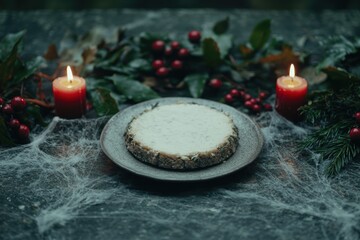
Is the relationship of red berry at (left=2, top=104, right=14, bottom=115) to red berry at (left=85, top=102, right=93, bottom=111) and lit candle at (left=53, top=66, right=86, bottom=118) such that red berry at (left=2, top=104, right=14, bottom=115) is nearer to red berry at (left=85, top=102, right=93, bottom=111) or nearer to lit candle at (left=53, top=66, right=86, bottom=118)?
lit candle at (left=53, top=66, right=86, bottom=118)

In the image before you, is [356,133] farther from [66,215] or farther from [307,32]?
[307,32]

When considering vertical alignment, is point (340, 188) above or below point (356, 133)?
below

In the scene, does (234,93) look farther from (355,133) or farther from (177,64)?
(355,133)

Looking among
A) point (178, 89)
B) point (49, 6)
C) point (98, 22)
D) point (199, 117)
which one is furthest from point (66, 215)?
point (49, 6)

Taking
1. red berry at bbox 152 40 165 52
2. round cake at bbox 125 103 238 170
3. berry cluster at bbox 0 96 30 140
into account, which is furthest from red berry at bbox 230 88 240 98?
berry cluster at bbox 0 96 30 140

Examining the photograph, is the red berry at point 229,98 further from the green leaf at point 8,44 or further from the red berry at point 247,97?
the green leaf at point 8,44
